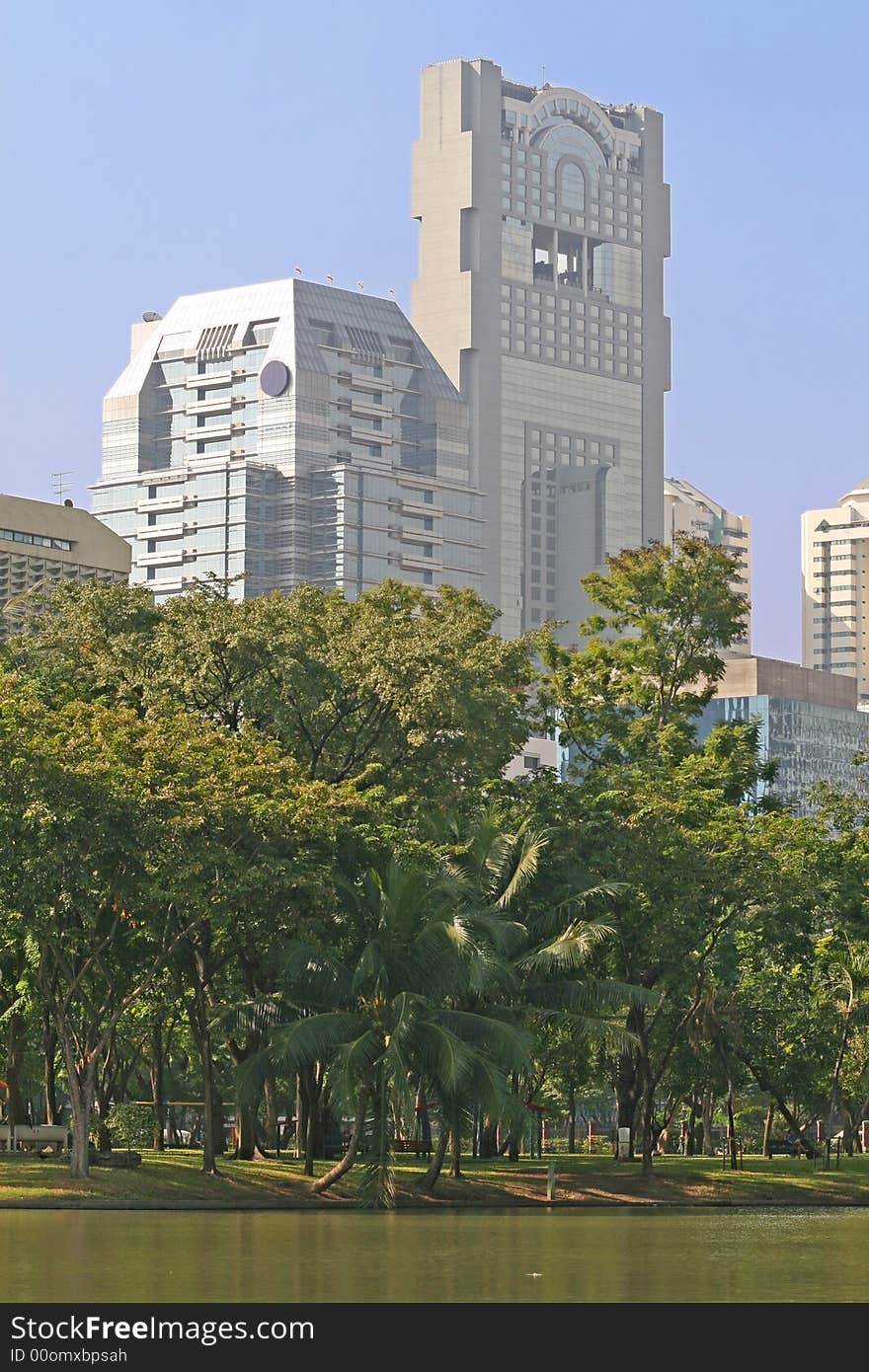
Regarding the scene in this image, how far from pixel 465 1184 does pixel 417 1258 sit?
2249cm

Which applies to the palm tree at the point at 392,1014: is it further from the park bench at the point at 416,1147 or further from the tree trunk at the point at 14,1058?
the tree trunk at the point at 14,1058

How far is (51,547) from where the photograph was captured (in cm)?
13700

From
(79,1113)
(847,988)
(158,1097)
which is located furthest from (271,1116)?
(847,988)

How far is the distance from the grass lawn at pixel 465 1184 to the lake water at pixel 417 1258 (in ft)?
9.01

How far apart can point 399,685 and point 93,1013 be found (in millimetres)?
10704

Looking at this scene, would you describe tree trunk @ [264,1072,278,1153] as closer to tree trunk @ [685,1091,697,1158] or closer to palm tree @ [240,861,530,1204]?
palm tree @ [240,861,530,1204]

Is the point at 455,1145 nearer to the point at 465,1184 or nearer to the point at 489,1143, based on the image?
the point at 465,1184

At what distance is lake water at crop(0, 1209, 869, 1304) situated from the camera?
25.4 meters

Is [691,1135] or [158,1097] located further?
[691,1135]

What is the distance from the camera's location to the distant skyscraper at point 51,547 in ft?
431

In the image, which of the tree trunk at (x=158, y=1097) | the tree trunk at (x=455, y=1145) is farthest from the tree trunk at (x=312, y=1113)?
the tree trunk at (x=158, y=1097)

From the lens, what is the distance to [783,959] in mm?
60438
